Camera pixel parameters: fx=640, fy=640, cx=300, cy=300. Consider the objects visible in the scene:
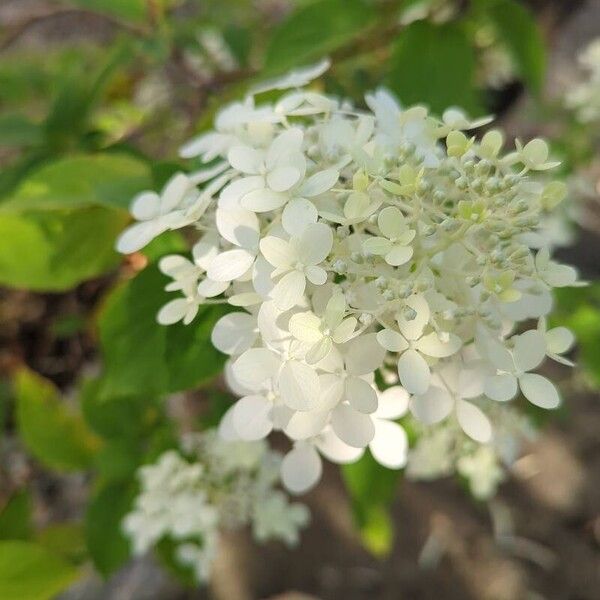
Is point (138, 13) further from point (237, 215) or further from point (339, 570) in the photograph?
point (339, 570)

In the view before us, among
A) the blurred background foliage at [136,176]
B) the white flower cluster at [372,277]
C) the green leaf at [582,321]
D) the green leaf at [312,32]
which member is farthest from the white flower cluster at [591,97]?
the white flower cluster at [372,277]

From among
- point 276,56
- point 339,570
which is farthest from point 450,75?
point 339,570

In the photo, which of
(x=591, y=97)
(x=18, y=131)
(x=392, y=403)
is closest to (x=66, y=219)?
(x=18, y=131)

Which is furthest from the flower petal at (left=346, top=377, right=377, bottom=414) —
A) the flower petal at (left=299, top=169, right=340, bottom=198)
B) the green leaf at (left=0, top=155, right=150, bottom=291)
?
the green leaf at (left=0, top=155, right=150, bottom=291)

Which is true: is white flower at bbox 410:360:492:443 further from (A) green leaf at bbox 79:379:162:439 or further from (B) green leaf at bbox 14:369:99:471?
(B) green leaf at bbox 14:369:99:471

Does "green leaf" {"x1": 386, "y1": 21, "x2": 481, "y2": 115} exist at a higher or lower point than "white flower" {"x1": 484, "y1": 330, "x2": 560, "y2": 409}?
lower

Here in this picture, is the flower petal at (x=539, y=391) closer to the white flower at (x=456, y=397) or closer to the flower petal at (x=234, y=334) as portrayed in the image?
the white flower at (x=456, y=397)
